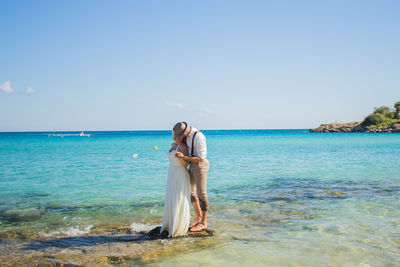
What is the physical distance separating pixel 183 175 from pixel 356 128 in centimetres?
9674

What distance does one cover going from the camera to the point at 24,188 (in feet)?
→ 40.7

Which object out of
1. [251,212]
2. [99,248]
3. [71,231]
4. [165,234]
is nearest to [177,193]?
[165,234]

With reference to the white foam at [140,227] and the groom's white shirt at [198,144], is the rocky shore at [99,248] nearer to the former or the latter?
Answer: the white foam at [140,227]

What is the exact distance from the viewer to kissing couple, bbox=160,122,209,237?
A: 5.95m

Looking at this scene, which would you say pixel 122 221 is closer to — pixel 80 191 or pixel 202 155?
pixel 202 155

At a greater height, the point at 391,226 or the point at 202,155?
the point at 202,155

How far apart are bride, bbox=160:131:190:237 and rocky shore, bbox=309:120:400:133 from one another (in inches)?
3253

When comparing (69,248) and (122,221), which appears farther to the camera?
(122,221)

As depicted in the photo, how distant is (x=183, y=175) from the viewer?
19.9ft

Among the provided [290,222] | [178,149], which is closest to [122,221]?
[178,149]

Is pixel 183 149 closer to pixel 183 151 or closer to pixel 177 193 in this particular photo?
pixel 183 151

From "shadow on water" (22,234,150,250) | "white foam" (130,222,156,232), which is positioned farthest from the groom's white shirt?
"white foam" (130,222,156,232)

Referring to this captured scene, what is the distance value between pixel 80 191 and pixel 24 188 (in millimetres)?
2653

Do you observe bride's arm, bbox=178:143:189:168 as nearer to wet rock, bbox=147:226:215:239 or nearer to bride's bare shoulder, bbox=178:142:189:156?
bride's bare shoulder, bbox=178:142:189:156
